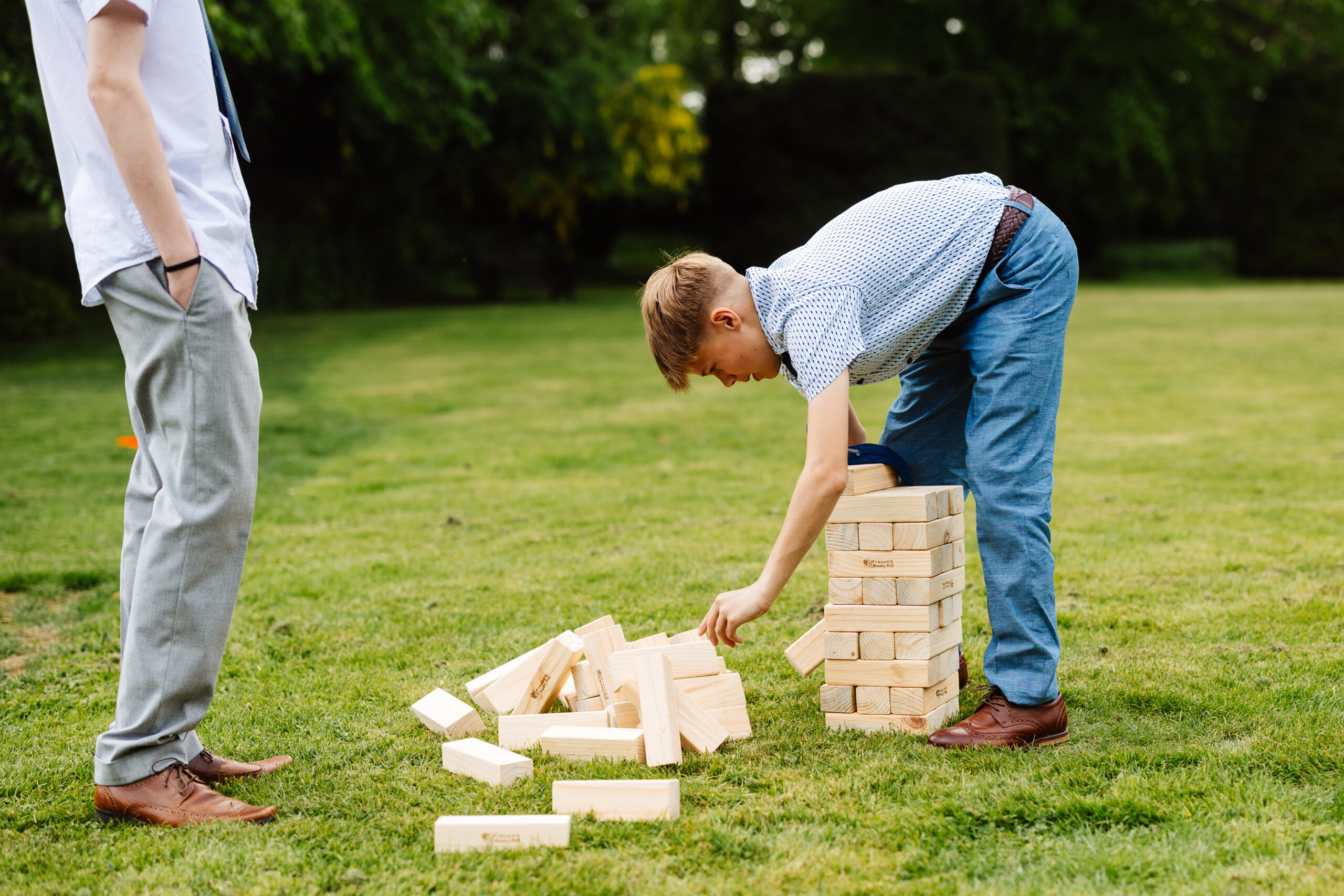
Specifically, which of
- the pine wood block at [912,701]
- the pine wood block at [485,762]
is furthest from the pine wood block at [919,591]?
the pine wood block at [485,762]

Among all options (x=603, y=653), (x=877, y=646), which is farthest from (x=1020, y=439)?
(x=603, y=653)

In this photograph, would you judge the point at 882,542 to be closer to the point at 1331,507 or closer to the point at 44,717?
the point at 44,717

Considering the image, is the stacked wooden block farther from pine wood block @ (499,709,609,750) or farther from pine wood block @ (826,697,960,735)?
pine wood block @ (499,709,609,750)

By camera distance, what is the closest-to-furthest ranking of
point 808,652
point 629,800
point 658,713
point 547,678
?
point 629,800 → point 658,713 → point 547,678 → point 808,652

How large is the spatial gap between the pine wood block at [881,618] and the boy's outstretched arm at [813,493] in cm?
49

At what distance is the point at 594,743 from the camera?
9.78 feet

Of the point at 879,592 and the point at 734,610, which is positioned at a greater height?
the point at 734,610

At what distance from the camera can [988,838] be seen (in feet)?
8.09

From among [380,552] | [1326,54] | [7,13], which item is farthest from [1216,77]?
[380,552]

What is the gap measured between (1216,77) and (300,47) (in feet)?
→ 85.6

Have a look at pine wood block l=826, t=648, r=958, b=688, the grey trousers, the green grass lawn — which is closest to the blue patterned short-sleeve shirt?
pine wood block l=826, t=648, r=958, b=688

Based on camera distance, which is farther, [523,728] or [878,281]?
[523,728]

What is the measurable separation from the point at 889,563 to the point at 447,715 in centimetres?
127

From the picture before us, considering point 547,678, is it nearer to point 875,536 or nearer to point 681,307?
point 875,536
